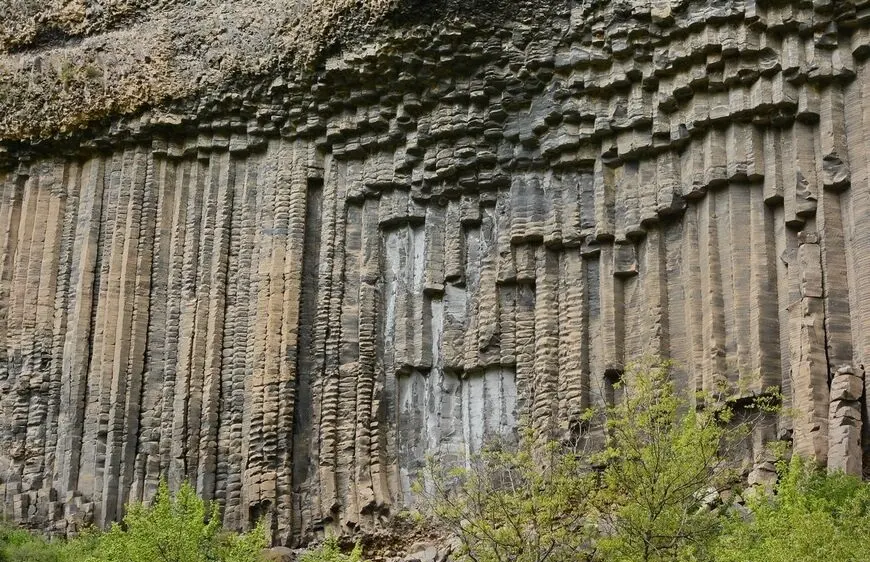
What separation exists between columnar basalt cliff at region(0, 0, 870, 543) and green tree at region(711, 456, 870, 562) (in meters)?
0.65

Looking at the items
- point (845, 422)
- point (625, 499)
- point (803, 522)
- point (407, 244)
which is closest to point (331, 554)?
point (625, 499)

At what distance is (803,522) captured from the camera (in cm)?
1073

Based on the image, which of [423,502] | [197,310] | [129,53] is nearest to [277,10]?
[129,53]

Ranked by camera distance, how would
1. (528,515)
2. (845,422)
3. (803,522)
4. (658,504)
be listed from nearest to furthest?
1. (803,522)
2. (658,504)
3. (528,515)
4. (845,422)

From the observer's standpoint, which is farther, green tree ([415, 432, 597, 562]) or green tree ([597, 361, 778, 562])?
green tree ([415, 432, 597, 562])

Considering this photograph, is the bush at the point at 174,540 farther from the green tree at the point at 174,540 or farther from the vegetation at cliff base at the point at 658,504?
the vegetation at cliff base at the point at 658,504

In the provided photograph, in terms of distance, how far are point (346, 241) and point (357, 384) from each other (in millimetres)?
1792

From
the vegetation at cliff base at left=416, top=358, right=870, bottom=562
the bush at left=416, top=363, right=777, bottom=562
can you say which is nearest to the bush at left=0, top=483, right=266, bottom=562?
the bush at left=416, top=363, right=777, bottom=562

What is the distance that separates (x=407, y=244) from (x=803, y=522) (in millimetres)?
7606

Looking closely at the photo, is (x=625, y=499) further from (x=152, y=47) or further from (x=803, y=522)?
(x=152, y=47)

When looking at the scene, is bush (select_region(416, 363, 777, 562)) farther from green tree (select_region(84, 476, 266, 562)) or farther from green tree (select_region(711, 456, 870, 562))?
green tree (select_region(84, 476, 266, 562))

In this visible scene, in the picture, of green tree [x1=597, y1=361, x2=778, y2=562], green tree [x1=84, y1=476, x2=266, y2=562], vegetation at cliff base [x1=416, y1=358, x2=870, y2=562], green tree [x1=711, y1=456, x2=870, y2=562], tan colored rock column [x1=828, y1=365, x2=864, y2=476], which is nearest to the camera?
green tree [x1=711, y1=456, x2=870, y2=562]

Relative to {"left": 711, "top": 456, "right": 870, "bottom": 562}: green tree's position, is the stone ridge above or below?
above

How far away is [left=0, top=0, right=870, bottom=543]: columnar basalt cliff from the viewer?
1461cm
